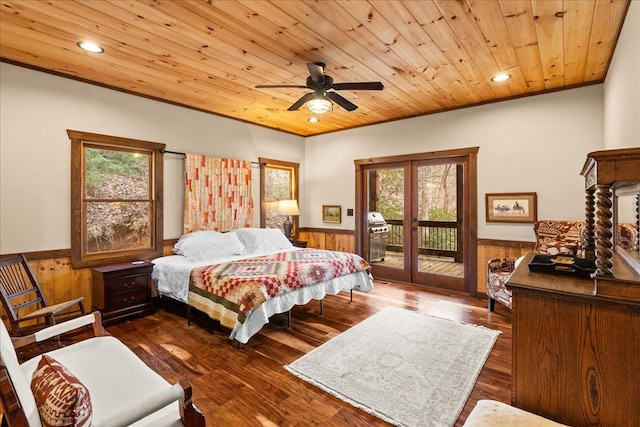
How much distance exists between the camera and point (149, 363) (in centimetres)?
267

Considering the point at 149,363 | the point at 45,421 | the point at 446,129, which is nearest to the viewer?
the point at 45,421

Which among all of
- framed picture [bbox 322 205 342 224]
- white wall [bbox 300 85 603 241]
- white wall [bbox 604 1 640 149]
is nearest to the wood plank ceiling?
white wall [bbox 604 1 640 149]

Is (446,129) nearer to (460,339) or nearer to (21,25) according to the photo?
(460,339)

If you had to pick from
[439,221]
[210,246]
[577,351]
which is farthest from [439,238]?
[577,351]

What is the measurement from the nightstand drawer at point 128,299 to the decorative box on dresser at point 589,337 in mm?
3816

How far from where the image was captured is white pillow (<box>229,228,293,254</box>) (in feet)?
15.4

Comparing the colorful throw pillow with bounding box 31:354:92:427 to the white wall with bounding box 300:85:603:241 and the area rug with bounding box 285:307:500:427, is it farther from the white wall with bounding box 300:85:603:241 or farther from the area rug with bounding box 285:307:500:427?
the white wall with bounding box 300:85:603:241

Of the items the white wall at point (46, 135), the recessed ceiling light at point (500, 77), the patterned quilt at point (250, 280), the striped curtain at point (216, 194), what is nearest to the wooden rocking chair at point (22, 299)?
the white wall at point (46, 135)

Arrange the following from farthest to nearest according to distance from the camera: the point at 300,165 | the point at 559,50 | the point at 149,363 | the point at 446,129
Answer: the point at 300,165, the point at 446,129, the point at 559,50, the point at 149,363

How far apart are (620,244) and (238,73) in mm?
3661

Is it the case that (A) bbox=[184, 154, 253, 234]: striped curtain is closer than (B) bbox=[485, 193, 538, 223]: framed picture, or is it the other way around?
(B) bbox=[485, 193, 538, 223]: framed picture

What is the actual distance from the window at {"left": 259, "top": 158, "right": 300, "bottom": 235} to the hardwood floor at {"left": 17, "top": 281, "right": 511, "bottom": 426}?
2.10m

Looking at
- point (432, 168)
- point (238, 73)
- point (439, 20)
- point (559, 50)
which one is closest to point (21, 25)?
Result: point (238, 73)

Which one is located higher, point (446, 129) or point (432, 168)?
point (446, 129)
